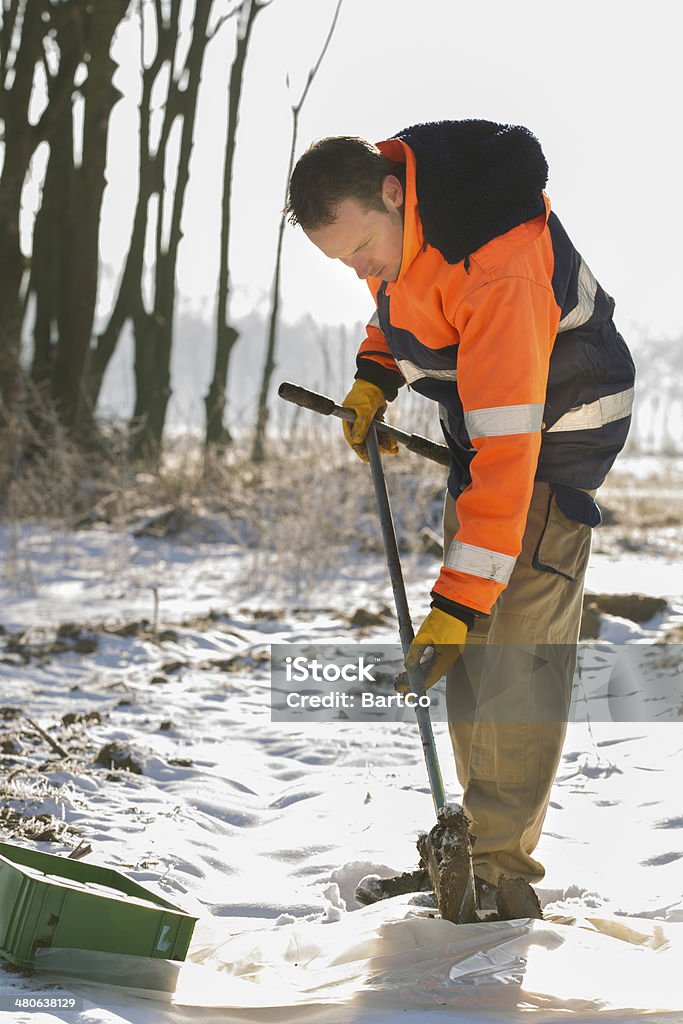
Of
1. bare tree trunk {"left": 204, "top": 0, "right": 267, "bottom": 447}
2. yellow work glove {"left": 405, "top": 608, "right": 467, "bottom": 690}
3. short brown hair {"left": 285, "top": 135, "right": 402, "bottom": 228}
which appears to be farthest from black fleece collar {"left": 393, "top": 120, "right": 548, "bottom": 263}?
bare tree trunk {"left": 204, "top": 0, "right": 267, "bottom": 447}

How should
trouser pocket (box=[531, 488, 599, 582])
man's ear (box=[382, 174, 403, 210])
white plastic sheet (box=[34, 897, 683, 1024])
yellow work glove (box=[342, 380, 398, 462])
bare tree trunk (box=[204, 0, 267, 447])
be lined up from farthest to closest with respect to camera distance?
bare tree trunk (box=[204, 0, 267, 447]) → yellow work glove (box=[342, 380, 398, 462]) → trouser pocket (box=[531, 488, 599, 582]) → man's ear (box=[382, 174, 403, 210]) → white plastic sheet (box=[34, 897, 683, 1024])

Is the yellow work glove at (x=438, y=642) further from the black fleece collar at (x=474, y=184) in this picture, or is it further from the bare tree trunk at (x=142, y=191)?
the bare tree trunk at (x=142, y=191)

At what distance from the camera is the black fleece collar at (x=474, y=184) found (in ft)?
Answer: 7.72

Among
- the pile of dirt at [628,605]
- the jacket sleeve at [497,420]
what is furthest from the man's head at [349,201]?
the pile of dirt at [628,605]

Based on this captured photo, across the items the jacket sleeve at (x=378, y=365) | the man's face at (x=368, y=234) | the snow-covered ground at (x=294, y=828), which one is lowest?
the snow-covered ground at (x=294, y=828)

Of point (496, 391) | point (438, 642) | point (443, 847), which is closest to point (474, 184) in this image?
point (496, 391)

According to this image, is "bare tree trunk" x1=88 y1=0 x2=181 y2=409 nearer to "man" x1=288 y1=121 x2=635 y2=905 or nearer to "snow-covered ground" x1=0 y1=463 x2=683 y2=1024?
"snow-covered ground" x1=0 y1=463 x2=683 y2=1024

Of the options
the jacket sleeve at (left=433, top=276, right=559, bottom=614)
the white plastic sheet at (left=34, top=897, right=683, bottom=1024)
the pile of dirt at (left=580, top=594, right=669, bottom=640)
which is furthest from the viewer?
the pile of dirt at (left=580, top=594, right=669, bottom=640)

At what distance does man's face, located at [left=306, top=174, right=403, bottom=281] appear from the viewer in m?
2.40

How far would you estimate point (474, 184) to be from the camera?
237 centimetres

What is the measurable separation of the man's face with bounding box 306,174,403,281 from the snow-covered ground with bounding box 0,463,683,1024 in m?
1.50

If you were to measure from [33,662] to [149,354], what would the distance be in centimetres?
826

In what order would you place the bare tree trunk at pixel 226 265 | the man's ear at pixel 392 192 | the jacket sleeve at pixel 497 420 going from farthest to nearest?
the bare tree trunk at pixel 226 265, the man's ear at pixel 392 192, the jacket sleeve at pixel 497 420

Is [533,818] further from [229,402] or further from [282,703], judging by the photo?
[229,402]
